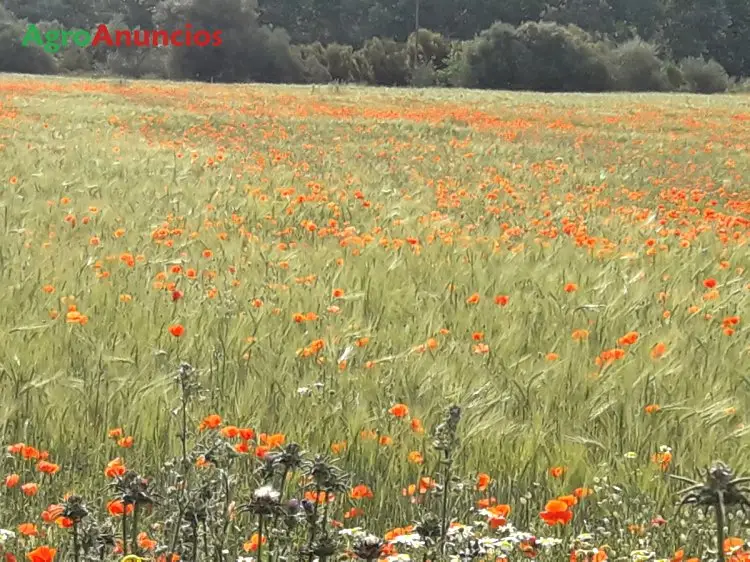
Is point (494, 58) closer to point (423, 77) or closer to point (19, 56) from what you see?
point (423, 77)

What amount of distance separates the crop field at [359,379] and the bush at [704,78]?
151 ft

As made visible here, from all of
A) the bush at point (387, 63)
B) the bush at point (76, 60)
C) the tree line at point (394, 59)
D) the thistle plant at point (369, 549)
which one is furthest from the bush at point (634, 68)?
the thistle plant at point (369, 549)

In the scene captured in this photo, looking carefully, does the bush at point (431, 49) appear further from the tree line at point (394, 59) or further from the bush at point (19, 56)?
the bush at point (19, 56)

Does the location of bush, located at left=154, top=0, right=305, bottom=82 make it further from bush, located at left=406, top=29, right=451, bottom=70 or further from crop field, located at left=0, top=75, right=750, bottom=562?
crop field, located at left=0, top=75, right=750, bottom=562

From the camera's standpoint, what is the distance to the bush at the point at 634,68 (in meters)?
47.8

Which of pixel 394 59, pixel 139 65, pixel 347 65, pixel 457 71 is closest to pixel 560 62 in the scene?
pixel 457 71

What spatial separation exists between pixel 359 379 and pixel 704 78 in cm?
5105

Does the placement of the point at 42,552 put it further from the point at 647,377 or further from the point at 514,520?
the point at 647,377

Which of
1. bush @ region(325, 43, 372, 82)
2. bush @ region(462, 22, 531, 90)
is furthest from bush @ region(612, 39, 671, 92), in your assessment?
bush @ region(325, 43, 372, 82)

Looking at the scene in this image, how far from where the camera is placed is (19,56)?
5162cm

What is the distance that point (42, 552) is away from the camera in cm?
144

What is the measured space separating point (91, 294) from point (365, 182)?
541cm

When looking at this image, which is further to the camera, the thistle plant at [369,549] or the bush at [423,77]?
the bush at [423,77]

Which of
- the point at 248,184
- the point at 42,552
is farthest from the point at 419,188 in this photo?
the point at 42,552
